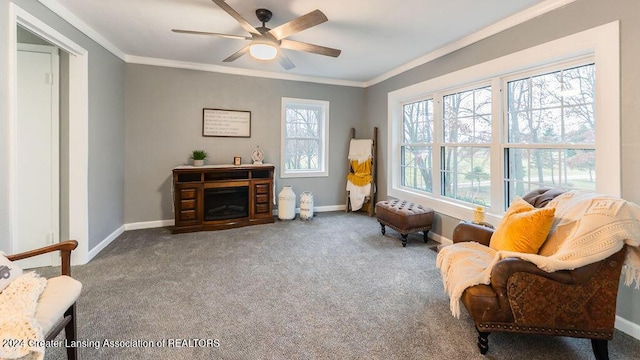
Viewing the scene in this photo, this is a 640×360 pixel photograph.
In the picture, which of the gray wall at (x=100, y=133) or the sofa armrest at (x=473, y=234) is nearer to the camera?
the gray wall at (x=100, y=133)

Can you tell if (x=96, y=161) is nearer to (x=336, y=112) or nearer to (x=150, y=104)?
(x=150, y=104)

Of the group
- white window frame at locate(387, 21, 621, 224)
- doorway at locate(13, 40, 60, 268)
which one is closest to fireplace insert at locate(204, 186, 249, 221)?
doorway at locate(13, 40, 60, 268)

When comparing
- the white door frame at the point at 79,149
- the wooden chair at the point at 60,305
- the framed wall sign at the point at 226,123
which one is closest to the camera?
the wooden chair at the point at 60,305

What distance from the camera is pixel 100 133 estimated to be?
11.3ft

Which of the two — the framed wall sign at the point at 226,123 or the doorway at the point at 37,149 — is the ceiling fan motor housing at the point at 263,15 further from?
the framed wall sign at the point at 226,123

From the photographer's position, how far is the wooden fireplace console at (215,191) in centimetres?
411

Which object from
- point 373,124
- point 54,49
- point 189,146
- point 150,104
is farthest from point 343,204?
point 54,49

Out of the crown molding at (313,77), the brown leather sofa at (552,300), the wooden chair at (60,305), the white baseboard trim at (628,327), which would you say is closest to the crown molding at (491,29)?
the crown molding at (313,77)

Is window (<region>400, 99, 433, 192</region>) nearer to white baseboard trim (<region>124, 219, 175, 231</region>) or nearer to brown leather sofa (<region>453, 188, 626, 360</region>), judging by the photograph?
brown leather sofa (<region>453, 188, 626, 360</region>)

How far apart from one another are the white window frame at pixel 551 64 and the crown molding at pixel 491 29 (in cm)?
28

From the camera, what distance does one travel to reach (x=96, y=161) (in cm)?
336

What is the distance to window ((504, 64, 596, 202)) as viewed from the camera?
242cm

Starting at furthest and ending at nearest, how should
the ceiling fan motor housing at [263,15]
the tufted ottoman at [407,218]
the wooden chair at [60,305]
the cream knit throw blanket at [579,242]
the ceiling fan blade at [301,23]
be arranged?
1. the tufted ottoman at [407,218]
2. the ceiling fan motor housing at [263,15]
3. the ceiling fan blade at [301,23]
4. the cream knit throw blanket at [579,242]
5. the wooden chair at [60,305]

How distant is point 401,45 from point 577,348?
11.0 feet
